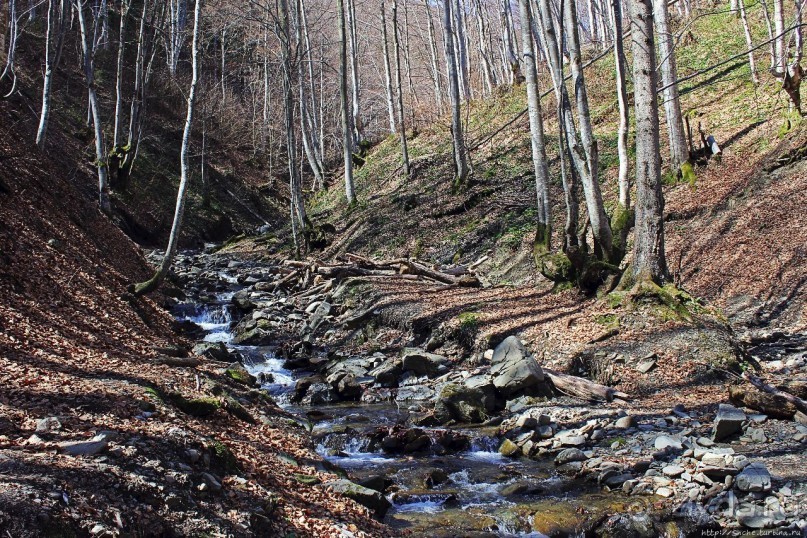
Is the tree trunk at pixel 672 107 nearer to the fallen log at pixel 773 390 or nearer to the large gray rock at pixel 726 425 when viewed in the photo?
the fallen log at pixel 773 390

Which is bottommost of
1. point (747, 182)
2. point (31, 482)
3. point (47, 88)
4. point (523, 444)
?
point (523, 444)

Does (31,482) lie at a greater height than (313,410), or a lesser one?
greater

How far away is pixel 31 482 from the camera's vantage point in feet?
12.4

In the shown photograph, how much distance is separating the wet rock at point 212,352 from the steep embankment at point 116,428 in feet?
1.36

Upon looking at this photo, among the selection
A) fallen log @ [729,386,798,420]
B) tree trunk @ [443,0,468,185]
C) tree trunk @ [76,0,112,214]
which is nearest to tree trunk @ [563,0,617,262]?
fallen log @ [729,386,798,420]

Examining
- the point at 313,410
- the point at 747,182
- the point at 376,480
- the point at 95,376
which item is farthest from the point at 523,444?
the point at 747,182

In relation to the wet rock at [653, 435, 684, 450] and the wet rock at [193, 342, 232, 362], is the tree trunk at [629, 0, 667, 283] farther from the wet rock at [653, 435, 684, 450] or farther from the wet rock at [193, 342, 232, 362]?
the wet rock at [193, 342, 232, 362]

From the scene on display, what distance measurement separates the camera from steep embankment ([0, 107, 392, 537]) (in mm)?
3977

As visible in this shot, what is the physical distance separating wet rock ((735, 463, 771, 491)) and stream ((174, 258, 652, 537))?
0.91m

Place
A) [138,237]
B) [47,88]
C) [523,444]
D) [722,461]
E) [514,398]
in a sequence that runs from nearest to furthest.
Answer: [722,461], [523,444], [514,398], [47,88], [138,237]

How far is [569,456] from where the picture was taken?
669 centimetres

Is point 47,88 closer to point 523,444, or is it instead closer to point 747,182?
point 523,444

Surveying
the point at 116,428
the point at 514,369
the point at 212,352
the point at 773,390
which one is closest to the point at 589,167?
the point at 514,369

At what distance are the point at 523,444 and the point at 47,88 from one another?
14087 mm
